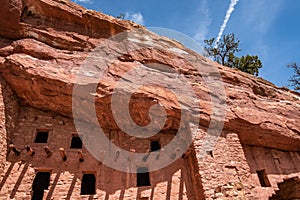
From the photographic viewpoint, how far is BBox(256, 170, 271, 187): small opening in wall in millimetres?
8577

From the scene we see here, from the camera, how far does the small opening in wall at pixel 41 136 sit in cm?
815

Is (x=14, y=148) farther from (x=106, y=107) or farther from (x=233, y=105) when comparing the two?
(x=233, y=105)

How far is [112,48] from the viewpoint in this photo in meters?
9.17

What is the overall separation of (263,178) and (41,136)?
851 cm

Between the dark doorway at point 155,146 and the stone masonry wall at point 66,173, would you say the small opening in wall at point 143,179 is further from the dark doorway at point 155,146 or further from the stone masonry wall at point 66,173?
the dark doorway at point 155,146

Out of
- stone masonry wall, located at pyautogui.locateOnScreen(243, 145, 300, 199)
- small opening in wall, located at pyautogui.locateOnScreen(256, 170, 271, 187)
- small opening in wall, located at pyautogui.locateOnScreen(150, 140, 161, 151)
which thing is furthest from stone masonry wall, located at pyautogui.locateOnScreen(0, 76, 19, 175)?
small opening in wall, located at pyautogui.locateOnScreen(256, 170, 271, 187)

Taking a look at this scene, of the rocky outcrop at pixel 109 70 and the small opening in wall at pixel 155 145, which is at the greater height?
the rocky outcrop at pixel 109 70

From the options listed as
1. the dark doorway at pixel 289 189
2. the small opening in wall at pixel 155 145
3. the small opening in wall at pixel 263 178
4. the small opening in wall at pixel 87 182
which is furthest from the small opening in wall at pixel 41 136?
the dark doorway at pixel 289 189

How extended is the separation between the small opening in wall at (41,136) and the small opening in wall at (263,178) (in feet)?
26.7

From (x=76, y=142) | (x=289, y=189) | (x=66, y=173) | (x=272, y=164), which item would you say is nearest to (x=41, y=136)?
(x=76, y=142)

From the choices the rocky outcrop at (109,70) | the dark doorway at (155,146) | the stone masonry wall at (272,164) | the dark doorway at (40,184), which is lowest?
the dark doorway at (40,184)

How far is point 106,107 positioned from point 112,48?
259cm

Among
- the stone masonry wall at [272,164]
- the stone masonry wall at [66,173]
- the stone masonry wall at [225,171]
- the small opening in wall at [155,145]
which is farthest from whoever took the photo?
the small opening in wall at [155,145]

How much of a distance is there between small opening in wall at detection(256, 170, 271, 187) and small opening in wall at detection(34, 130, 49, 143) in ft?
26.7
